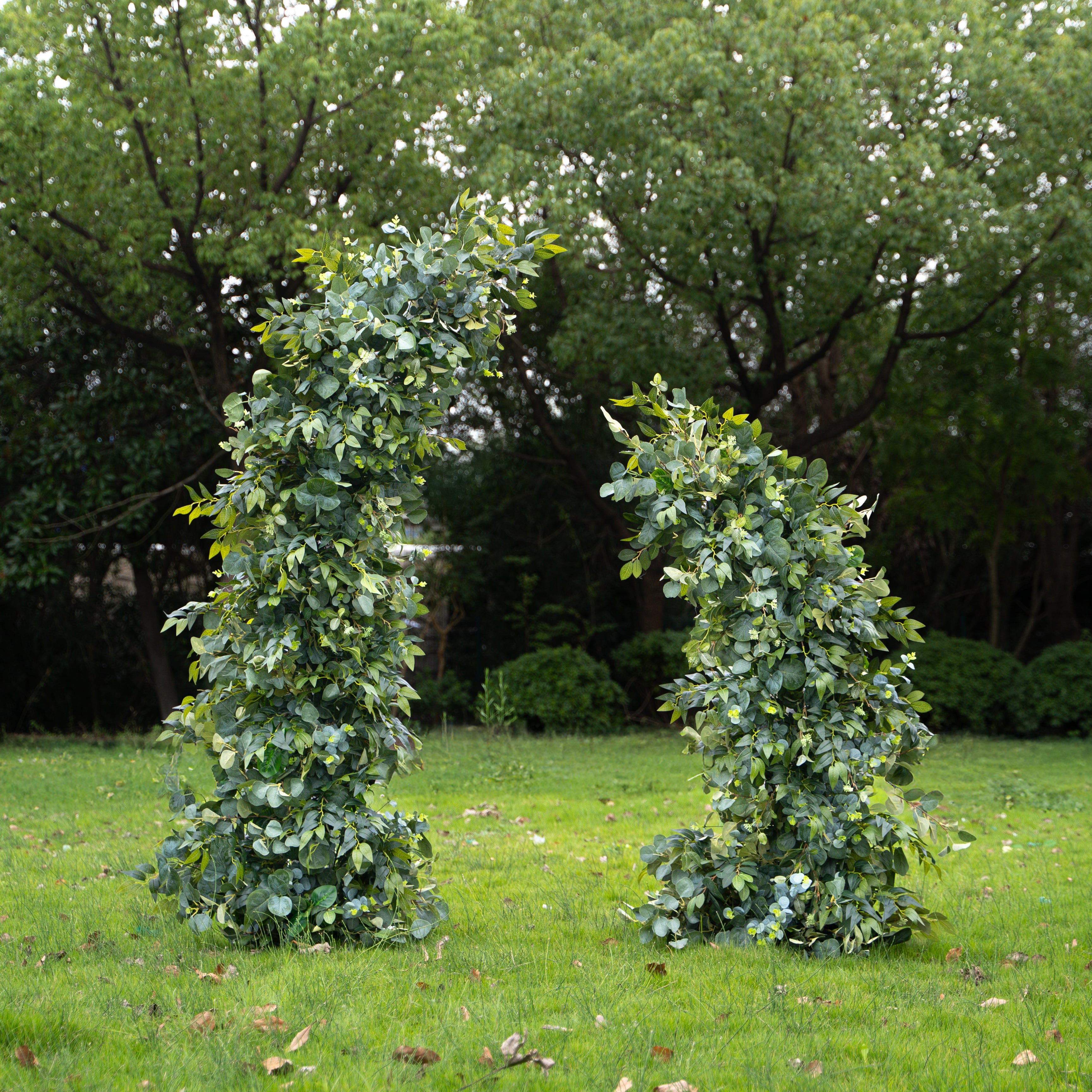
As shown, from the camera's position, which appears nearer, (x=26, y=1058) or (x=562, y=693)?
(x=26, y=1058)

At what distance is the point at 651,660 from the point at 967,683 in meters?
4.07

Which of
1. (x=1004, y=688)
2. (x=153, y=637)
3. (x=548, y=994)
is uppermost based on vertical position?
(x=153, y=637)

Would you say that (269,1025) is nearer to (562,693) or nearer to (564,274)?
(562,693)

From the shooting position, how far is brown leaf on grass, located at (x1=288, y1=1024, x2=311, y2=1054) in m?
2.72

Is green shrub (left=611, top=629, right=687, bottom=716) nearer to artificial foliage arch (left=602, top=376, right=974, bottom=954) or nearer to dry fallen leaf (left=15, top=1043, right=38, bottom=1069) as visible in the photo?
artificial foliage arch (left=602, top=376, right=974, bottom=954)

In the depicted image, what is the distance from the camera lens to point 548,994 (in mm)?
3207

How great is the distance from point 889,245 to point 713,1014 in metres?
10.1

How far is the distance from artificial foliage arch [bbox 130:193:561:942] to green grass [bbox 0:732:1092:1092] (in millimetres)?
253

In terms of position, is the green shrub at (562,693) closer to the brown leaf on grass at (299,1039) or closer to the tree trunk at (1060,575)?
the tree trunk at (1060,575)

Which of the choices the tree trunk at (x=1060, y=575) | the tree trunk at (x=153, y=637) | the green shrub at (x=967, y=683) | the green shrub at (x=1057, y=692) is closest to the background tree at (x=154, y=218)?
the tree trunk at (x=153, y=637)

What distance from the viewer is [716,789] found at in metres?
4.02

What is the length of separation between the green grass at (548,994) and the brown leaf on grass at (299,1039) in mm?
24

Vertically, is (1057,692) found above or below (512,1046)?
above

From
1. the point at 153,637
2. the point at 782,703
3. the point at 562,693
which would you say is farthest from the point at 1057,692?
the point at 153,637
